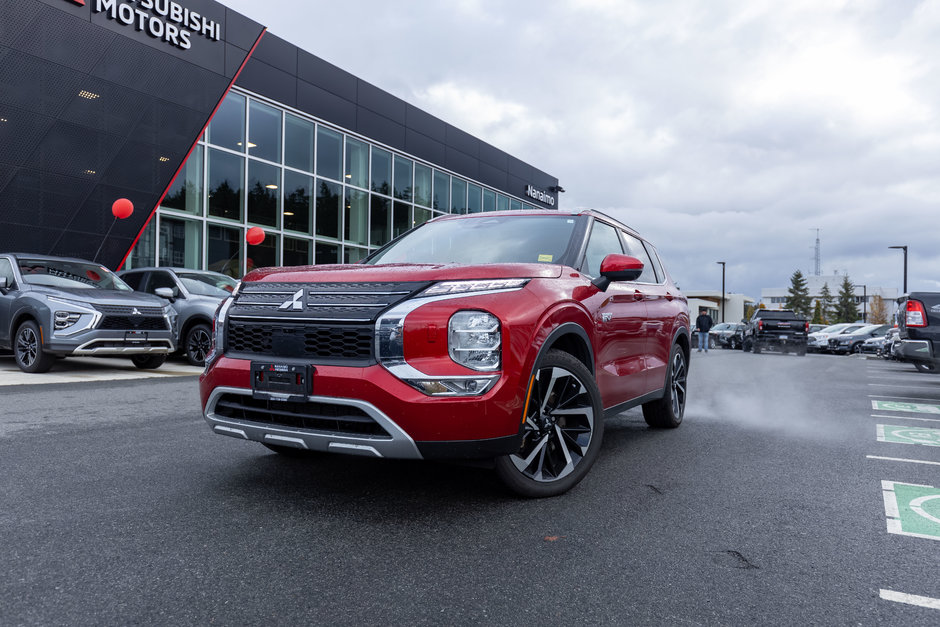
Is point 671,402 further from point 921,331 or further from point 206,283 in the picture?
point 206,283

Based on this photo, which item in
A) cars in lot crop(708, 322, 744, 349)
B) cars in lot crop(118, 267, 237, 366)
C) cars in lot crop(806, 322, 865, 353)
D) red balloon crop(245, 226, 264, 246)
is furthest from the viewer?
cars in lot crop(708, 322, 744, 349)

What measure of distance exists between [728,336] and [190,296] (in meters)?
31.4

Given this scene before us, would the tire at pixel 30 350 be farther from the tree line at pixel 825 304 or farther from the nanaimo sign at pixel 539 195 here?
the tree line at pixel 825 304

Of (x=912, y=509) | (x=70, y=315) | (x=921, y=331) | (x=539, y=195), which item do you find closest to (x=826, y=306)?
(x=539, y=195)

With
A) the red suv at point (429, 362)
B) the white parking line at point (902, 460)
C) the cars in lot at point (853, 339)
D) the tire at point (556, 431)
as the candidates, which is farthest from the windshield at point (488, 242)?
the cars in lot at point (853, 339)

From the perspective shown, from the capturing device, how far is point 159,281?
12.4 metres

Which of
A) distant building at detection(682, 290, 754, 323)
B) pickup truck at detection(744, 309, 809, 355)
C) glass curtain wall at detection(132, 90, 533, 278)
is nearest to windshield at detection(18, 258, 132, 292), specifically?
glass curtain wall at detection(132, 90, 533, 278)

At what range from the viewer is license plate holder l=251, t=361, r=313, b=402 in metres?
3.37

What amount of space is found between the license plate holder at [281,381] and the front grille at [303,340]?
0.09 metres

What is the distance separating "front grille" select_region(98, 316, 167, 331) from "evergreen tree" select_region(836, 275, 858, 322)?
107 meters

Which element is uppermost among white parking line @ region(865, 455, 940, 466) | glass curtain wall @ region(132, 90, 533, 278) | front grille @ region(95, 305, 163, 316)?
glass curtain wall @ region(132, 90, 533, 278)

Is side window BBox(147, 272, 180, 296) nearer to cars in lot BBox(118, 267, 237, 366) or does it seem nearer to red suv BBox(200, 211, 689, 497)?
cars in lot BBox(118, 267, 237, 366)

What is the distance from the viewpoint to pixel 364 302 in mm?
3406

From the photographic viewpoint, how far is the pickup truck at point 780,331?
2741 cm
